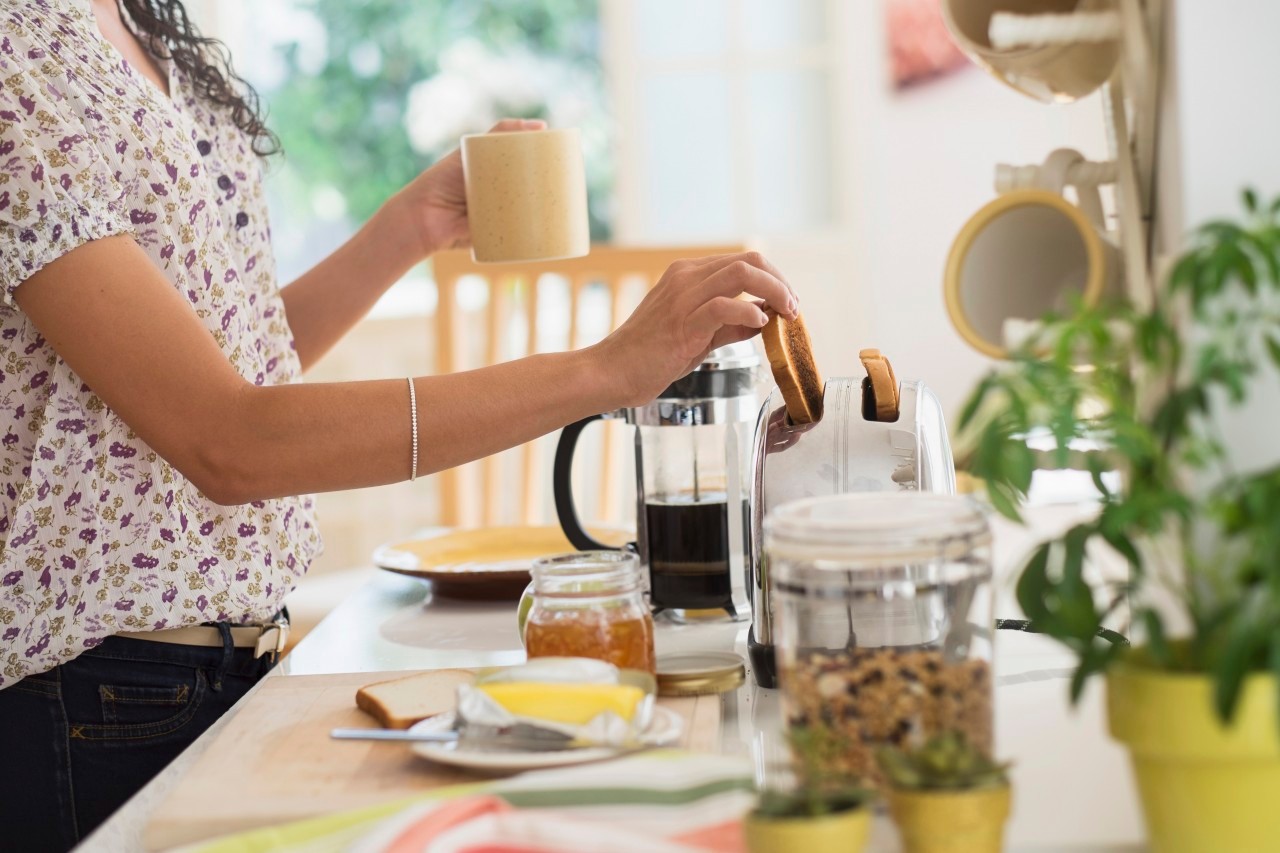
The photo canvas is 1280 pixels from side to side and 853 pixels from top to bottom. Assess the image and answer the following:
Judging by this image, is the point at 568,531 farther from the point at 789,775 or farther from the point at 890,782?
the point at 890,782

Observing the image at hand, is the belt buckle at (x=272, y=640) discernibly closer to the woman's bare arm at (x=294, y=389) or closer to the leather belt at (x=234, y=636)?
the leather belt at (x=234, y=636)

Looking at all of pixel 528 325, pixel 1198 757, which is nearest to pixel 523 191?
pixel 1198 757

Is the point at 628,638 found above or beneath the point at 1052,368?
beneath

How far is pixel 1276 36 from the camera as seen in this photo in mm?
693

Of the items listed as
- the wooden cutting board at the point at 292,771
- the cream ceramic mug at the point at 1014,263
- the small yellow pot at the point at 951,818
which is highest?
the cream ceramic mug at the point at 1014,263

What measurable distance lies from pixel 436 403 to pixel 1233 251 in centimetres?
63

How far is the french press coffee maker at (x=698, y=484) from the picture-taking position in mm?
1125

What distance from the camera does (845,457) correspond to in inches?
37.3

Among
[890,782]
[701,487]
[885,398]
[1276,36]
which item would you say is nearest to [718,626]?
[701,487]

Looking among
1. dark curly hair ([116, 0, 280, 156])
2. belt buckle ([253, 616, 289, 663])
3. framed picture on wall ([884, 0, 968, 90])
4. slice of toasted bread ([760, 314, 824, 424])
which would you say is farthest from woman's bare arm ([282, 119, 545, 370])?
framed picture on wall ([884, 0, 968, 90])

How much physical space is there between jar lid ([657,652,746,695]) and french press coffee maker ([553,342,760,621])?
0.71ft

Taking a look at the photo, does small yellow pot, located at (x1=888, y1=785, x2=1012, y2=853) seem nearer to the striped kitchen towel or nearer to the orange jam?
the striped kitchen towel

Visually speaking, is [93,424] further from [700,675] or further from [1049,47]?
[1049,47]

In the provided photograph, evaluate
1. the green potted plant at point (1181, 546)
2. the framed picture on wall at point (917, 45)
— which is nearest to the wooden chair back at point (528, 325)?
the green potted plant at point (1181, 546)
